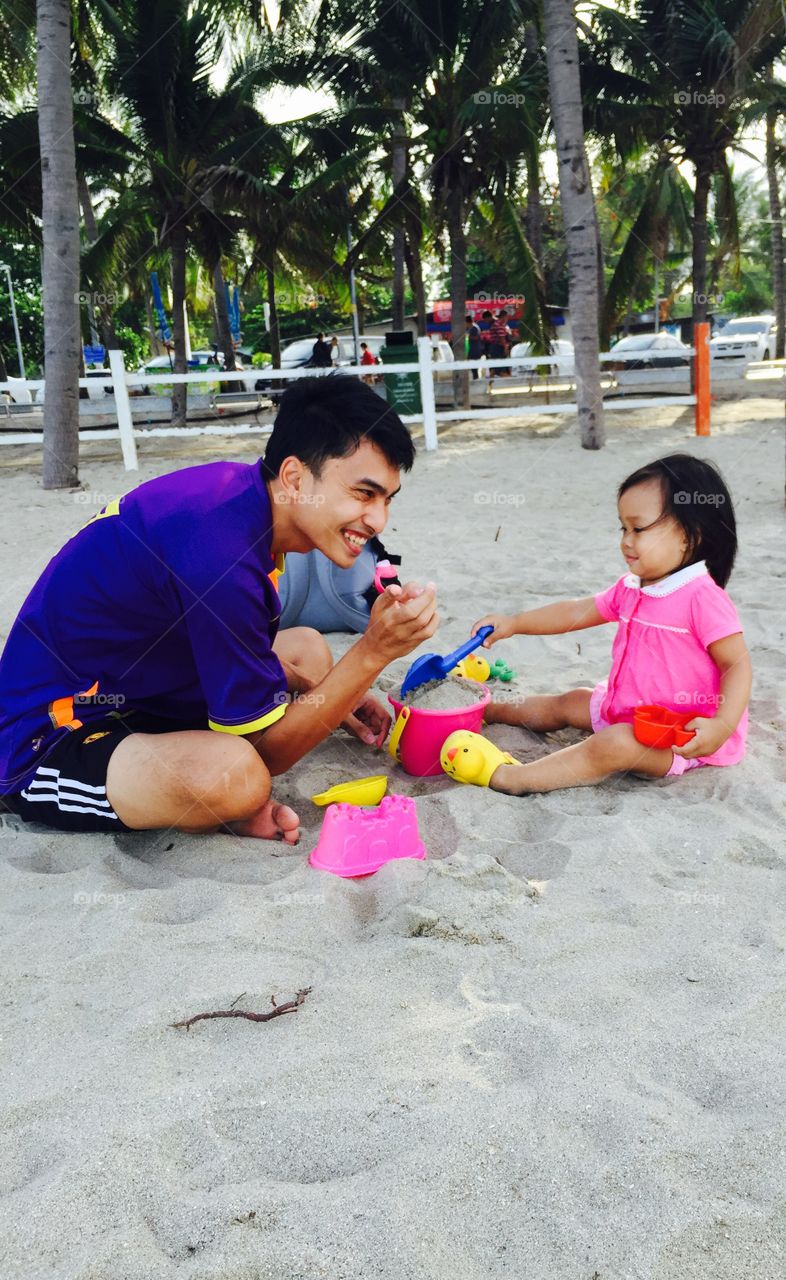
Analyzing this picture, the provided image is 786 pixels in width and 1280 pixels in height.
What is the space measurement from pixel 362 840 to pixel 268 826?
29 cm

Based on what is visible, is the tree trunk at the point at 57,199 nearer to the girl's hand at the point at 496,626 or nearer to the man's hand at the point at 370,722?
the man's hand at the point at 370,722

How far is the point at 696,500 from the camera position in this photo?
2721 mm

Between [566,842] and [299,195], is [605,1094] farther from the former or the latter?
[299,195]

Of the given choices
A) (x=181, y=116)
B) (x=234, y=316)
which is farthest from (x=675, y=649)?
(x=234, y=316)

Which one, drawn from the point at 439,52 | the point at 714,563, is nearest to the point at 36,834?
the point at 714,563

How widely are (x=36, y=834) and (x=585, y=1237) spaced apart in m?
1.67

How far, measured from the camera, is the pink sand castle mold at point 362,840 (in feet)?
7.47

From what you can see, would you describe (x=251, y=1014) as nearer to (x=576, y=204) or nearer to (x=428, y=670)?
(x=428, y=670)

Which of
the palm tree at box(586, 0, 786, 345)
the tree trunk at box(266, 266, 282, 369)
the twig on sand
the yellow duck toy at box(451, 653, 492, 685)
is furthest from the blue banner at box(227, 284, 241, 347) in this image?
the twig on sand

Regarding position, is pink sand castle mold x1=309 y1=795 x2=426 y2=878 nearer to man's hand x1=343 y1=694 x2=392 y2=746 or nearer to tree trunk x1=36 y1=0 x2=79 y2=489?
man's hand x1=343 y1=694 x2=392 y2=746

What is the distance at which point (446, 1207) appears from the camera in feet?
4.29

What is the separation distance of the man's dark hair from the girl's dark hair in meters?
0.86

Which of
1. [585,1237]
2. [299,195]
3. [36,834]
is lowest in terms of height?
[585,1237]

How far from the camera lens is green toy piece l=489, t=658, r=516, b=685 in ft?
11.6
